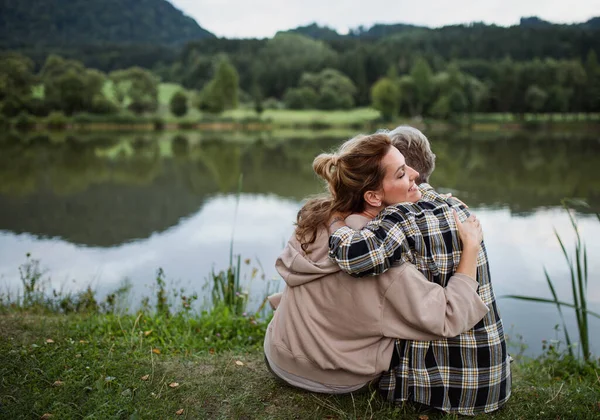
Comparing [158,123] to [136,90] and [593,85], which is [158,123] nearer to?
[136,90]

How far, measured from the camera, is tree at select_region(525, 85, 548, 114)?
185 ft

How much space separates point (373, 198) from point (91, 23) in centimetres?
10419

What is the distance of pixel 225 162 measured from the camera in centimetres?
2125

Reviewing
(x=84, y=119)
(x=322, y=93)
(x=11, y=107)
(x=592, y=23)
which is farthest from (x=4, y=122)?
(x=592, y=23)

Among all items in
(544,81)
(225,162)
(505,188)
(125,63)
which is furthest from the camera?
(125,63)

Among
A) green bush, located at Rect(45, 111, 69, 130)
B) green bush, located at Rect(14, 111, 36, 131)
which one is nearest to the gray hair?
green bush, located at Rect(14, 111, 36, 131)

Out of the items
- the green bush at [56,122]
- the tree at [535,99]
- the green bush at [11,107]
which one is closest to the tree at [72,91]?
the green bush at [11,107]

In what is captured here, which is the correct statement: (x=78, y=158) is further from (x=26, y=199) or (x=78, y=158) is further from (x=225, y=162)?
(x=26, y=199)

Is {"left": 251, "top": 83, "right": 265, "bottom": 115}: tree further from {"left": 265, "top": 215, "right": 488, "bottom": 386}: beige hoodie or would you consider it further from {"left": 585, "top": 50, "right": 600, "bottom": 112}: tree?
{"left": 265, "top": 215, "right": 488, "bottom": 386}: beige hoodie

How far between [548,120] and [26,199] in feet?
160

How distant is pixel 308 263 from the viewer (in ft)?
8.43

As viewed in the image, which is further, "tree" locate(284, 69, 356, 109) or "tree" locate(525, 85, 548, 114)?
"tree" locate(284, 69, 356, 109)

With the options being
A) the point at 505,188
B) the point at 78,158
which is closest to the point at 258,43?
the point at 78,158

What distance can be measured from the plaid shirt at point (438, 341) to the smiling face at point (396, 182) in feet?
0.19
